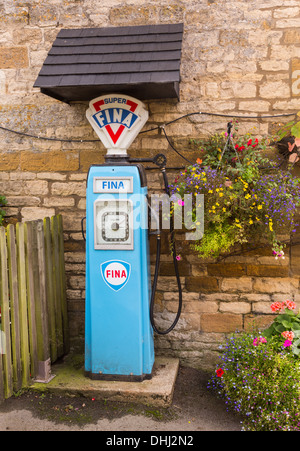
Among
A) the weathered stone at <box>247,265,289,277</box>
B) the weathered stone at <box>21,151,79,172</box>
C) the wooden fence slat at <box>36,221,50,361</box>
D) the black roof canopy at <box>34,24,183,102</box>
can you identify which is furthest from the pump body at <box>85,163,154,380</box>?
the weathered stone at <box>247,265,289,277</box>

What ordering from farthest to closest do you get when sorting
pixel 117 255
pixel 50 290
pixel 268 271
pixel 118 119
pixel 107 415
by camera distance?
pixel 268 271
pixel 50 290
pixel 118 119
pixel 117 255
pixel 107 415

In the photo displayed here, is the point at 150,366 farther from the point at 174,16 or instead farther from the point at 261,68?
the point at 174,16

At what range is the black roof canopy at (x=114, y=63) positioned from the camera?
3508mm

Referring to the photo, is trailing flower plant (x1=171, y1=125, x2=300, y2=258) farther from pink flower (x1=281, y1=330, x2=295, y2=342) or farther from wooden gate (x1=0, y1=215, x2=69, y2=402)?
wooden gate (x1=0, y1=215, x2=69, y2=402)

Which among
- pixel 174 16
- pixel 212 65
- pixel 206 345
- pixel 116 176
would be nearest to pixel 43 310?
pixel 116 176

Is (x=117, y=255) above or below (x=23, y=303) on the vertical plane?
above

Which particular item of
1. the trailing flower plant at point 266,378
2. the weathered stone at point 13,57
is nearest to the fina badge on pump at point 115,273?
the trailing flower plant at point 266,378

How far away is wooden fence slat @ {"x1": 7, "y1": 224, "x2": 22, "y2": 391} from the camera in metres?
3.38

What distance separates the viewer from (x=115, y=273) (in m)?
3.58

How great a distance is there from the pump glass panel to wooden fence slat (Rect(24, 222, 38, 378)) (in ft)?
1.90

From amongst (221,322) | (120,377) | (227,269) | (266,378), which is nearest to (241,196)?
(227,269)

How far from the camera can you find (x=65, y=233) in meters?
4.36

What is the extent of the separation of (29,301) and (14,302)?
0.20 m

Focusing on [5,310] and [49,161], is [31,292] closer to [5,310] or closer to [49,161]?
[5,310]
